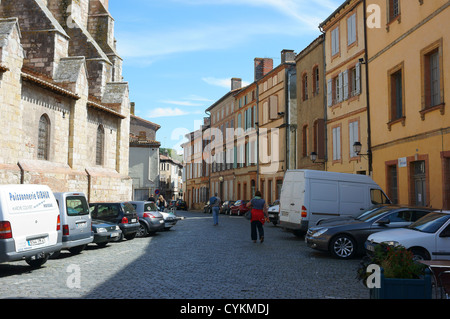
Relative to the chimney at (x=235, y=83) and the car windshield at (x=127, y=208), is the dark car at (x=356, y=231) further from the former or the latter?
the chimney at (x=235, y=83)

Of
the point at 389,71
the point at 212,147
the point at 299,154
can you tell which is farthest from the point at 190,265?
the point at 212,147

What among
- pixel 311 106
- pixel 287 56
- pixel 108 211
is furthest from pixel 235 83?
pixel 108 211

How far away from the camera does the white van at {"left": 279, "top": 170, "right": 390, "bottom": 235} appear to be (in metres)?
15.4

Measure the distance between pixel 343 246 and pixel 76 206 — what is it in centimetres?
720

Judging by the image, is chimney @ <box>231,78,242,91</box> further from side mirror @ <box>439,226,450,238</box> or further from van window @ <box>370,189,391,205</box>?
side mirror @ <box>439,226,450,238</box>

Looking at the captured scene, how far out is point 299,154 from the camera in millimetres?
30391

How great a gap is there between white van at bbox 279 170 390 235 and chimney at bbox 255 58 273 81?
2938 cm

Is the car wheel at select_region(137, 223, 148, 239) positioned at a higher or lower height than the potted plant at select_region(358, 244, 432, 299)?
lower

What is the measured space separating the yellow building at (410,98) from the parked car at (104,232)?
418 inches

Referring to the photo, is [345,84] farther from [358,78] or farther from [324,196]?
[324,196]

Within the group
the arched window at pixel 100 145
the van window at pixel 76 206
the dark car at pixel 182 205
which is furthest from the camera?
the dark car at pixel 182 205

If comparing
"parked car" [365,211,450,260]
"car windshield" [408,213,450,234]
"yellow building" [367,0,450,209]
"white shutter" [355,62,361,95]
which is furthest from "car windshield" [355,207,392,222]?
"white shutter" [355,62,361,95]

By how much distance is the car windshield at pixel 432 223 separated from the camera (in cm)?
924

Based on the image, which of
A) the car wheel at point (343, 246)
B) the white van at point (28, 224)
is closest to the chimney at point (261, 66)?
the car wheel at point (343, 246)
